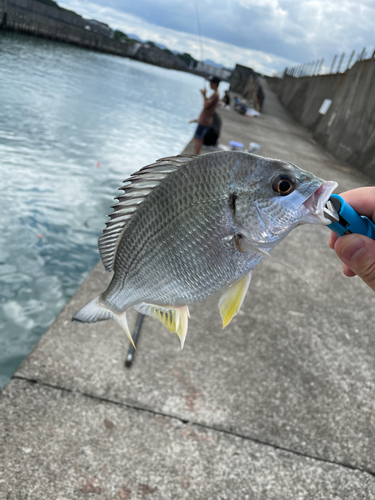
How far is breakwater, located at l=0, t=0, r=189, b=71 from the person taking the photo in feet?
120

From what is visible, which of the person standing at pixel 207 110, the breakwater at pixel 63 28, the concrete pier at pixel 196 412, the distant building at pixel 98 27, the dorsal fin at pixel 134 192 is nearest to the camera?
the dorsal fin at pixel 134 192

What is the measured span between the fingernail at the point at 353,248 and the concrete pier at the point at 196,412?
1.85m

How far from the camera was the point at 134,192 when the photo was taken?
33.6 inches

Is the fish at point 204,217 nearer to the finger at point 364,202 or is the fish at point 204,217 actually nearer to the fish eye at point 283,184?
the fish eye at point 283,184

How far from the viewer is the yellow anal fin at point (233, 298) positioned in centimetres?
92

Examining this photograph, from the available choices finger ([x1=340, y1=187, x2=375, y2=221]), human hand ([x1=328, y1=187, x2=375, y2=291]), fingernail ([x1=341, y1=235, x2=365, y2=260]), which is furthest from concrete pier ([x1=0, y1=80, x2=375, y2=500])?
finger ([x1=340, y1=187, x2=375, y2=221])

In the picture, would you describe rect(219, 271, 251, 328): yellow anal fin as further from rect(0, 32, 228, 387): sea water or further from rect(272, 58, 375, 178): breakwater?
rect(272, 58, 375, 178): breakwater

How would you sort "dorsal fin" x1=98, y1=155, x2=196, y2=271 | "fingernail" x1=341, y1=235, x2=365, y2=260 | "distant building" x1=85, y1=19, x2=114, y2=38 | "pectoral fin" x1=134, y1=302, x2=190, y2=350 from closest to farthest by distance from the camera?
"dorsal fin" x1=98, y1=155, x2=196, y2=271 → "pectoral fin" x1=134, y1=302, x2=190, y2=350 → "fingernail" x1=341, y1=235, x2=365, y2=260 → "distant building" x1=85, y1=19, x2=114, y2=38

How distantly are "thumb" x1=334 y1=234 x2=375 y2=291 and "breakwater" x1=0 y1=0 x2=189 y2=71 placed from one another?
1678 inches

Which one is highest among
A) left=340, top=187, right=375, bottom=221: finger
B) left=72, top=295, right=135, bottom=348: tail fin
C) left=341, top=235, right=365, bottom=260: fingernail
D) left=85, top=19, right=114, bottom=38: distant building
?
left=85, top=19, right=114, bottom=38: distant building

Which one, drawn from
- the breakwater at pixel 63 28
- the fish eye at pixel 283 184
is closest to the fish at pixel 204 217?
the fish eye at pixel 283 184

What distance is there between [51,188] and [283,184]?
7.03 m

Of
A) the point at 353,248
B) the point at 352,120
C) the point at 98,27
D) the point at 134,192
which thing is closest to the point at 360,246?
the point at 353,248

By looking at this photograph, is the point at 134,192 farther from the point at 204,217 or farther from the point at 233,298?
the point at 233,298
